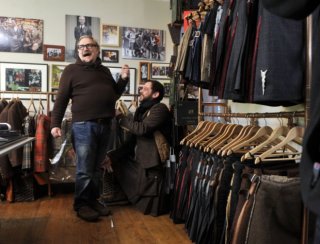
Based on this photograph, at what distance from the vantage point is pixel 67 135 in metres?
3.16

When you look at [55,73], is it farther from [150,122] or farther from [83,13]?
[150,122]

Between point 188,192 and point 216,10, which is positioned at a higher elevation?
point 216,10

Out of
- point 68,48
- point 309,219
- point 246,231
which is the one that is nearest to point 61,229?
point 246,231

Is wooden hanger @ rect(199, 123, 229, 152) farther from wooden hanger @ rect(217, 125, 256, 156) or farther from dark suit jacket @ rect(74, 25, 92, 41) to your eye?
dark suit jacket @ rect(74, 25, 92, 41)

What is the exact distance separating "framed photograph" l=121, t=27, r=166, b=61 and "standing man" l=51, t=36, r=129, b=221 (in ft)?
3.83

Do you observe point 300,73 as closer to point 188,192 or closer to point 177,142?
point 188,192

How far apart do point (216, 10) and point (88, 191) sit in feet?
5.36

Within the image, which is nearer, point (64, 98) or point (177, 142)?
point (64, 98)

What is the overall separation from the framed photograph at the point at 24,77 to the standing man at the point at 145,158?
3.84 ft

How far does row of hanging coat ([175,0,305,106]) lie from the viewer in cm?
129

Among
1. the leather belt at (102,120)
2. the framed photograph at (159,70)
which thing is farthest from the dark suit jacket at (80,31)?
the leather belt at (102,120)

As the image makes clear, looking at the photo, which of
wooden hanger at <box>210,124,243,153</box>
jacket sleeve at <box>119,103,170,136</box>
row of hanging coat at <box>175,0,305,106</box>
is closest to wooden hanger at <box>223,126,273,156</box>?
wooden hanger at <box>210,124,243,153</box>

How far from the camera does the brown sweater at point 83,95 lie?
247 centimetres

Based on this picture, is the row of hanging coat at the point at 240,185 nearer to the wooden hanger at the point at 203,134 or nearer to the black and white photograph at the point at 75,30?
the wooden hanger at the point at 203,134
